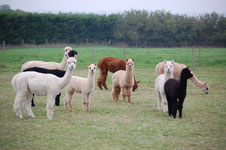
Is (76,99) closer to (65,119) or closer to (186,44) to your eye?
(65,119)

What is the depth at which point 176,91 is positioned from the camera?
8109mm

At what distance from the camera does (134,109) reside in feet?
31.9

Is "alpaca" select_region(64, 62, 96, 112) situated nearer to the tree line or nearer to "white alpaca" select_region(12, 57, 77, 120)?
"white alpaca" select_region(12, 57, 77, 120)

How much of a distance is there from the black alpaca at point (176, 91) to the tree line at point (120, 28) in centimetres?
3263

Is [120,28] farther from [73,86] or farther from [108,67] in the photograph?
[73,86]

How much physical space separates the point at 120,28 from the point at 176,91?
39.5 meters

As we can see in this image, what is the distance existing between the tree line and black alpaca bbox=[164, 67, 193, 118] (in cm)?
3263

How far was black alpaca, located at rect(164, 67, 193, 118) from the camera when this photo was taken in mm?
8109

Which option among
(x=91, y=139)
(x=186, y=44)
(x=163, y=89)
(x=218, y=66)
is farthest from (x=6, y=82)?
(x=186, y=44)

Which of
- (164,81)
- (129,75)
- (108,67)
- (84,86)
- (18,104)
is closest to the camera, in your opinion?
(18,104)

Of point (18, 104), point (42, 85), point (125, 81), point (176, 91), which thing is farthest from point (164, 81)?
point (18, 104)

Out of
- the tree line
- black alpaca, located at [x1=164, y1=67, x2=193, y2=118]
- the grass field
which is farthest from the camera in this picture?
the tree line

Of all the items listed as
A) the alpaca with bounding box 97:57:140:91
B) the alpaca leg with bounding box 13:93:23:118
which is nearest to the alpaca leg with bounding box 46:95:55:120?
the alpaca leg with bounding box 13:93:23:118

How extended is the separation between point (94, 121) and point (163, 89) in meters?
2.29
